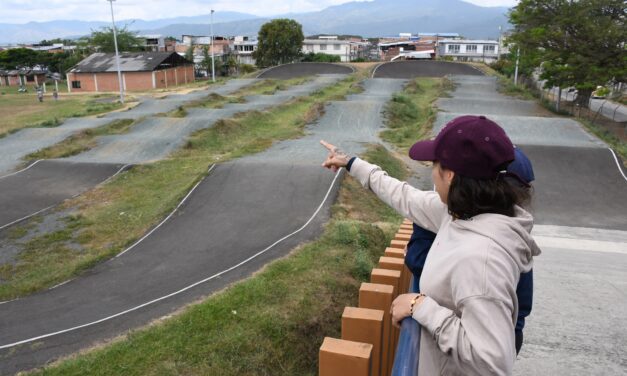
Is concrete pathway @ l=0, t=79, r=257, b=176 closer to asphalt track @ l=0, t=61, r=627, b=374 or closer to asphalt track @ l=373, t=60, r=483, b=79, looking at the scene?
asphalt track @ l=0, t=61, r=627, b=374

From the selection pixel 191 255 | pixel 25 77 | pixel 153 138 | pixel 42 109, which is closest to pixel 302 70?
pixel 42 109

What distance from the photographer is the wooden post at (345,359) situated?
169 cm

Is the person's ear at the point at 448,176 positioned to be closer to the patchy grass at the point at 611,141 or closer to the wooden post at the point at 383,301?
the wooden post at the point at 383,301

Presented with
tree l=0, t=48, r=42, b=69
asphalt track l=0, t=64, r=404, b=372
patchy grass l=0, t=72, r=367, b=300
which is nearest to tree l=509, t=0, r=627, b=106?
patchy grass l=0, t=72, r=367, b=300

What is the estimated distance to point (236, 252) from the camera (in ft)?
25.4

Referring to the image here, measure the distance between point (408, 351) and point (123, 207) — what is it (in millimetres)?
11503

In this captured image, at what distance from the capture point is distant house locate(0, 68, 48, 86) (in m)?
57.9

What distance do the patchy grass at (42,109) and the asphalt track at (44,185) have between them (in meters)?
9.60

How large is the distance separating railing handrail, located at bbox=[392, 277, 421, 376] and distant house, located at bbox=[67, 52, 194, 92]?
49302mm

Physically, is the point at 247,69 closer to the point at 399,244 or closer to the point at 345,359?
the point at 399,244

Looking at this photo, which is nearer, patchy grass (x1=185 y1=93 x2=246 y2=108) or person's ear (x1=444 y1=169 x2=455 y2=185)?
person's ear (x1=444 y1=169 x2=455 y2=185)

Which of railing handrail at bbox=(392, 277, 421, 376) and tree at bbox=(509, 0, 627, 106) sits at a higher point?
tree at bbox=(509, 0, 627, 106)

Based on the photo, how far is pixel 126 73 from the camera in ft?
156

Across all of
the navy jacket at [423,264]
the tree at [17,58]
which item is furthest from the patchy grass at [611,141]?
the tree at [17,58]
